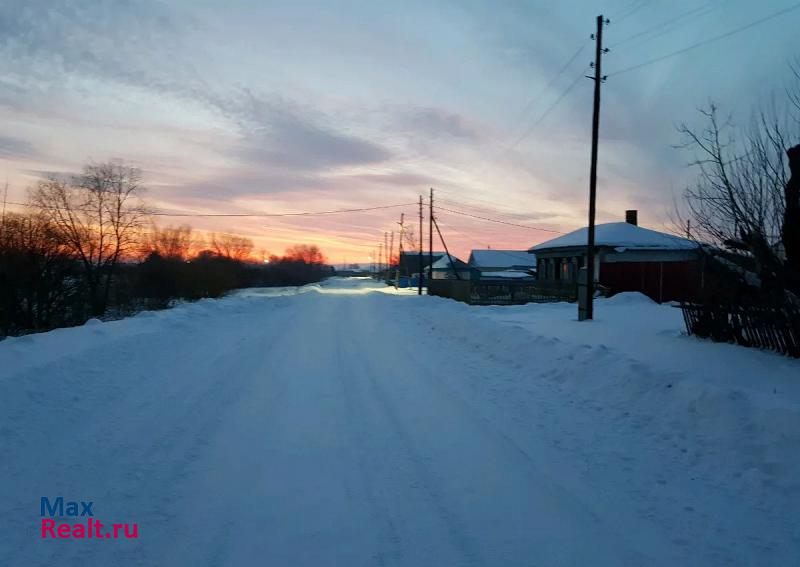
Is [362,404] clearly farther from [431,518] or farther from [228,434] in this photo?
[431,518]

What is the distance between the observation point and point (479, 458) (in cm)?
539

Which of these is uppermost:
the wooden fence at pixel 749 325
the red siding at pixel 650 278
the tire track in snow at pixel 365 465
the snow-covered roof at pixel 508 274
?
the snow-covered roof at pixel 508 274

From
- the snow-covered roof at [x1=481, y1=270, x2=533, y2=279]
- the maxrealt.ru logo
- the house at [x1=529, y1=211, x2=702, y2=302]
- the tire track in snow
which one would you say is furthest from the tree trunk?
the snow-covered roof at [x1=481, y1=270, x2=533, y2=279]

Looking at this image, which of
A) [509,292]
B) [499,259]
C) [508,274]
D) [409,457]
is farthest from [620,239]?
[499,259]

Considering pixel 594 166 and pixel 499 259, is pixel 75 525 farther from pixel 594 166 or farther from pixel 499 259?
pixel 499 259

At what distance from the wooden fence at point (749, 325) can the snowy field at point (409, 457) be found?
1.26 feet

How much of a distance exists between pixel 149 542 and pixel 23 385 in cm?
464

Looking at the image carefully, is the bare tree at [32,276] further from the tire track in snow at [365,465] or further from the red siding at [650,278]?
the red siding at [650,278]

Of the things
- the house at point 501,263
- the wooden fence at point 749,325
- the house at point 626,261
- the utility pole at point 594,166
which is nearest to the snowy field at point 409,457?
the wooden fence at point 749,325

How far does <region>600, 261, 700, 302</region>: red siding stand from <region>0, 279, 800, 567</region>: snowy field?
1779 centimetres

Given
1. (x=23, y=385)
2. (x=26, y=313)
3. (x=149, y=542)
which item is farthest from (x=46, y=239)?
(x=149, y=542)

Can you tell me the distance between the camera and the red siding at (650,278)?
25.9 meters

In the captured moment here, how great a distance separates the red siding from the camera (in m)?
25.9

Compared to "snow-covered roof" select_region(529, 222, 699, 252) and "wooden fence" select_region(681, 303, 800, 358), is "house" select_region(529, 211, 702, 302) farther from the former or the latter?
"wooden fence" select_region(681, 303, 800, 358)
